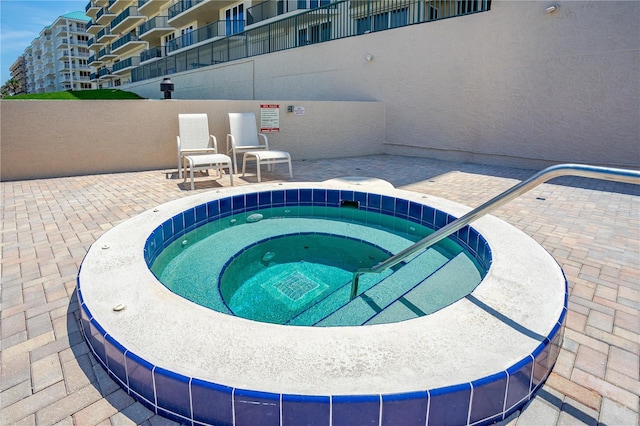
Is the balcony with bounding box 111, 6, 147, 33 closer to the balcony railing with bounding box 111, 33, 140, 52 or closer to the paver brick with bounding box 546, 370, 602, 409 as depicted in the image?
the balcony railing with bounding box 111, 33, 140, 52

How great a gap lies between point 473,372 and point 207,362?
113 cm

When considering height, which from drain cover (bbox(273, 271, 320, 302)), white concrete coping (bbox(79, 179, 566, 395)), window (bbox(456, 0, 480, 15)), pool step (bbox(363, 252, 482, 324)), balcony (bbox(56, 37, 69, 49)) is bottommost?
drain cover (bbox(273, 271, 320, 302))

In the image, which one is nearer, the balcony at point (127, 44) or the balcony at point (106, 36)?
the balcony at point (127, 44)

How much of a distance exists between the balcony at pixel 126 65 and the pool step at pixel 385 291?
3367 centimetres

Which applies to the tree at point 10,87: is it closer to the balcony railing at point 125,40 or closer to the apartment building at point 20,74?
the apartment building at point 20,74

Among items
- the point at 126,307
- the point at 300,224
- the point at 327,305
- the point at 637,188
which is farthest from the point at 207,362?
the point at 637,188

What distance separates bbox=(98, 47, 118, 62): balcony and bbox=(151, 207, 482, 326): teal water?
4168cm

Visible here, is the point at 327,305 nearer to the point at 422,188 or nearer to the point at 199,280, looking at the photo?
the point at 199,280

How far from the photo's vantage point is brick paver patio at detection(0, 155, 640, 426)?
1625mm

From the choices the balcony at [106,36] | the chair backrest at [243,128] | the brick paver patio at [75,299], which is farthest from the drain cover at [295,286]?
the balcony at [106,36]

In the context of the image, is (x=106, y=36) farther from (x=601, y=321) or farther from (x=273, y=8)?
(x=601, y=321)

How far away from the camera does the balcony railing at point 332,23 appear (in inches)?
390

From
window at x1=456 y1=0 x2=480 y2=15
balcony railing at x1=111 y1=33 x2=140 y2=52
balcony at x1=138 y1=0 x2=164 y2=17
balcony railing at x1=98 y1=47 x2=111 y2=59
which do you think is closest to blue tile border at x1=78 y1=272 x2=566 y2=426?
window at x1=456 y1=0 x2=480 y2=15

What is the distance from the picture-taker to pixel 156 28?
1013 inches
